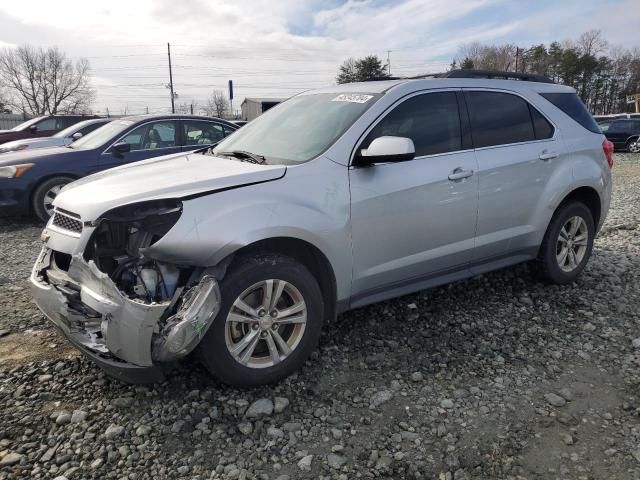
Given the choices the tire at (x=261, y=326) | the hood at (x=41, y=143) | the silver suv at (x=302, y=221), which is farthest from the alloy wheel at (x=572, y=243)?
the hood at (x=41, y=143)

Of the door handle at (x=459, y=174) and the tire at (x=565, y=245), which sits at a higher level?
the door handle at (x=459, y=174)

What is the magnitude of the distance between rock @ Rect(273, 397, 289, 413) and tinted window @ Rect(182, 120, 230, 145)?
592 centimetres

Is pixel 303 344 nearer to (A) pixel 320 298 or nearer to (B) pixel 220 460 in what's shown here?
(A) pixel 320 298

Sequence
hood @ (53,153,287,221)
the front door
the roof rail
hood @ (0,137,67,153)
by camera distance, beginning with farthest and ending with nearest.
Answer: hood @ (0,137,67,153) < the roof rail < the front door < hood @ (53,153,287,221)

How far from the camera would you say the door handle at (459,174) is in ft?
11.6

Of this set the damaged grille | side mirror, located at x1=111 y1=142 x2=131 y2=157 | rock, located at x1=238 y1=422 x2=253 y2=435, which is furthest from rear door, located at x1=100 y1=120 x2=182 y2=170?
rock, located at x1=238 y1=422 x2=253 y2=435

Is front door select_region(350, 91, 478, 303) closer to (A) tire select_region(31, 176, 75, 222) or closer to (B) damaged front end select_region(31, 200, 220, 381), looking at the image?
(B) damaged front end select_region(31, 200, 220, 381)

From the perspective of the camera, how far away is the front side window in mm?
7703

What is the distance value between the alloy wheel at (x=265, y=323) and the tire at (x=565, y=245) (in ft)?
8.43

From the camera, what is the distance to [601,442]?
2.49m

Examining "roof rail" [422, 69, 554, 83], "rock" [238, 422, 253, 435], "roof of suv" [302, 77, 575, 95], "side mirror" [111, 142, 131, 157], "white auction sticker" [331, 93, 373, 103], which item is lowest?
"rock" [238, 422, 253, 435]

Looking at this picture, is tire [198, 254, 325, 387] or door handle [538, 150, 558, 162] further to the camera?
door handle [538, 150, 558, 162]

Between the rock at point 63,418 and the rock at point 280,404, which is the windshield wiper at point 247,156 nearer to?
the rock at point 280,404

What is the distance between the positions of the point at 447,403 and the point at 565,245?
2.48 metres
